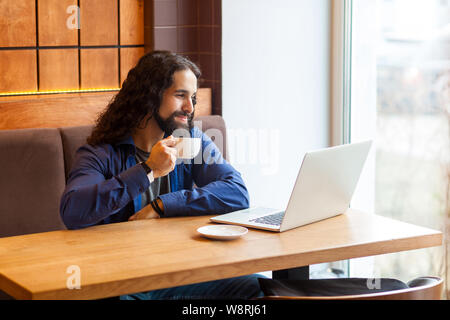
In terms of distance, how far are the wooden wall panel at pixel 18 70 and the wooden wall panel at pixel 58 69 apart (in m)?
0.04

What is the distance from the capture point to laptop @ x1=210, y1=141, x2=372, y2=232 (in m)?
1.95

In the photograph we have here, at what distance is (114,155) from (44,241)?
52 centimetres

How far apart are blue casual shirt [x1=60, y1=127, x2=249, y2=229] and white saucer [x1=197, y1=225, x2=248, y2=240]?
0.80ft

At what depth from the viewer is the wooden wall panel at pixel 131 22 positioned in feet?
10.8

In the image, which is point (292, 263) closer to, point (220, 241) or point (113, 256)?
point (220, 241)

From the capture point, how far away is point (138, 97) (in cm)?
248

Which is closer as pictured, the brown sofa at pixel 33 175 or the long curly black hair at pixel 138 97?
the long curly black hair at pixel 138 97

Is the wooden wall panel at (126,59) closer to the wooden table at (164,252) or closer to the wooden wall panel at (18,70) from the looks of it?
the wooden wall panel at (18,70)

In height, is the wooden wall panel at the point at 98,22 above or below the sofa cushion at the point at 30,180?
above

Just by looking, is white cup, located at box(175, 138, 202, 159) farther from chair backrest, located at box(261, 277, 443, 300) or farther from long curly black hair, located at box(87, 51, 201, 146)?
chair backrest, located at box(261, 277, 443, 300)

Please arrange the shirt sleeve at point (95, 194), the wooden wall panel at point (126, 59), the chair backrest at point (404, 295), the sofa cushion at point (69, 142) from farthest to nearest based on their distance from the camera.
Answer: the wooden wall panel at point (126, 59)
the sofa cushion at point (69, 142)
the shirt sleeve at point (95, 194)
the chair backrest at point (404, 295)

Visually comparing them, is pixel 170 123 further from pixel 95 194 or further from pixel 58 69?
pixel 58 69

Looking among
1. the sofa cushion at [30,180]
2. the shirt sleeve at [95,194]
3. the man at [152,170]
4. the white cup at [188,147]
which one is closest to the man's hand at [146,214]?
the man at [152,170]
